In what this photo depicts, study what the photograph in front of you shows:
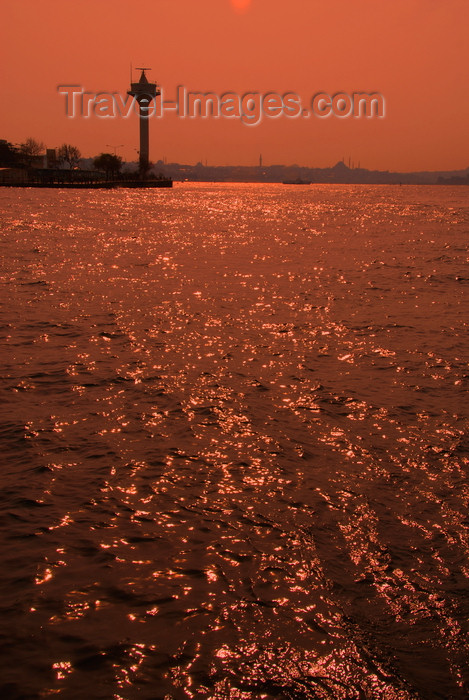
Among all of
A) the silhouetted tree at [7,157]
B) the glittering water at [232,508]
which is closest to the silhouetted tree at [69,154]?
the silhouetted tree at [7,157]

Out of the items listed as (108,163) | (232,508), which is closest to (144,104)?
(108,163)

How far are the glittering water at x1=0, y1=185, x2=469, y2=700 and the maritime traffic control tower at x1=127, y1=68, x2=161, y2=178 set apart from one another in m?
165

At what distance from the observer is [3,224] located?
177ft

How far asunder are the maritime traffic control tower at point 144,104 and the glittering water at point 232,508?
164810mm

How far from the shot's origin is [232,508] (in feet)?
25.1

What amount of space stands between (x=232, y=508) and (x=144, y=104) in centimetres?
18419

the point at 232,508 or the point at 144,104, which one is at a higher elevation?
the point at 144,104

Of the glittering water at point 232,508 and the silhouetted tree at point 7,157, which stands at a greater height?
the silhouetted tree at point 7,157

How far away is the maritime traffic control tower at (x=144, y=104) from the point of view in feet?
573

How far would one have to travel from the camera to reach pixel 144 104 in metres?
177

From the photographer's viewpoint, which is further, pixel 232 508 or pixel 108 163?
pixel 108 163

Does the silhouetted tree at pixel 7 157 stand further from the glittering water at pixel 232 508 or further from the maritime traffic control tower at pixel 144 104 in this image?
the glittering water at pixel 232 508

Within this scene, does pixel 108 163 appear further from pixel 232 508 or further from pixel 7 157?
pixel 232 508

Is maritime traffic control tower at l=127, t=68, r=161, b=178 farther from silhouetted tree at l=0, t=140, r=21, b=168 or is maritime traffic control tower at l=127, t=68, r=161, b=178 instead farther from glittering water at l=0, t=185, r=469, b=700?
glittering water at l=0, t=185, r=469, b=700
